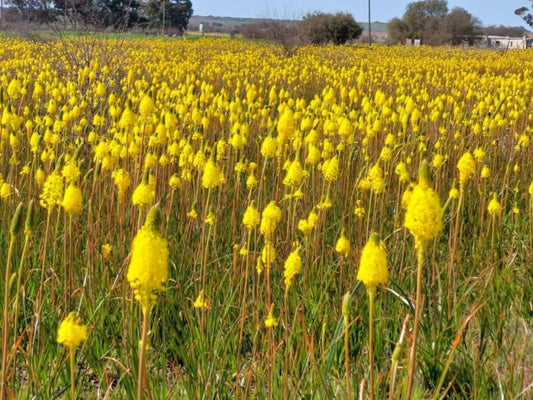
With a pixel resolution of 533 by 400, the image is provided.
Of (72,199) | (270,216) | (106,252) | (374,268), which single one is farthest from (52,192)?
(374,268)

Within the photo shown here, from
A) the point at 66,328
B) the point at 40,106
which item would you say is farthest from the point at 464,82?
the point at 66,328

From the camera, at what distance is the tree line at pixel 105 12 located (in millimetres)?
8034

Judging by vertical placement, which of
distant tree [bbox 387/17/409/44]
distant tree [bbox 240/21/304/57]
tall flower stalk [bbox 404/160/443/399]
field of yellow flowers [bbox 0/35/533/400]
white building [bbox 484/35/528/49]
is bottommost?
field of yellow flowers [bbox 0/35/533/400]

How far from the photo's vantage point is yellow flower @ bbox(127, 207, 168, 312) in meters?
1.25

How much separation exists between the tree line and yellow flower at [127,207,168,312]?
6.60 m

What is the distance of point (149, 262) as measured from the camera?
4.12 feet

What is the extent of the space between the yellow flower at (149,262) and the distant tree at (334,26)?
36.2 meters

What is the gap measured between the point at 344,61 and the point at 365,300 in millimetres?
16161

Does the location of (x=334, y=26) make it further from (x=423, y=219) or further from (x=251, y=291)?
(x=423, y=219)

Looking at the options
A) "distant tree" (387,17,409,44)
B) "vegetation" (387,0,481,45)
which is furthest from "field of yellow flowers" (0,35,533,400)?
"distant tree" (387,17,409,44)

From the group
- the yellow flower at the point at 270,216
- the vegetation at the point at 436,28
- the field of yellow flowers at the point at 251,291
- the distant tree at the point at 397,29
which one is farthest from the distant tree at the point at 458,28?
the yellow flower at the point at 270,216

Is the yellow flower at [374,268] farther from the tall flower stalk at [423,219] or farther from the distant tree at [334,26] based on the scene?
the distant tree at [334,26]

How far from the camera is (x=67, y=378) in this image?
8.46 feet

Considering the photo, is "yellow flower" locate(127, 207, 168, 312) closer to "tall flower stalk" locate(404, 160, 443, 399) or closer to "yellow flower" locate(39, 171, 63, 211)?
"tall flower stalk" locate(404, 160, 443, 399)
